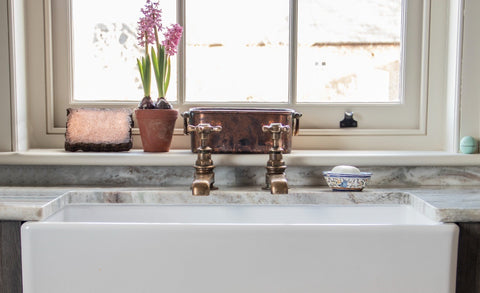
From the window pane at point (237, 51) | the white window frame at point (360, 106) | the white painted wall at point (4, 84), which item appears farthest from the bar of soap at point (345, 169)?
the white painted wall at point (4, 84)

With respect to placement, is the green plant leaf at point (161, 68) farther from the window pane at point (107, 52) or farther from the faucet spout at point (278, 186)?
the faucet spout at point (278, 186)

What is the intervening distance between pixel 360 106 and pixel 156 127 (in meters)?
0.63

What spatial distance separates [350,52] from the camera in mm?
1350

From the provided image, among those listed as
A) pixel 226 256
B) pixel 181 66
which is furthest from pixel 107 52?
pixel 226 256

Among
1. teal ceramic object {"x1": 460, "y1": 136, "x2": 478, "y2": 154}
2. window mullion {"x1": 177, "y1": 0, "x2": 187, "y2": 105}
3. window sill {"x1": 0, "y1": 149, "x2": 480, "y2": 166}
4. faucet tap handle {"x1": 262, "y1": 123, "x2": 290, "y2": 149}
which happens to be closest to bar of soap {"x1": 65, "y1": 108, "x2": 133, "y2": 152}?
window sill {"x1": 0, "y1": 149, "x2": 480, "y2": 166}

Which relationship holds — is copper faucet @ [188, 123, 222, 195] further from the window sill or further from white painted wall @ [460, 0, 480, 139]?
white painted wall @ [460, 0, 480, 139]

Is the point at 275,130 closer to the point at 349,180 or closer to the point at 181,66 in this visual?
the point at 349,180

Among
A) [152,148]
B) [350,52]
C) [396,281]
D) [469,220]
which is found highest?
[350,52]

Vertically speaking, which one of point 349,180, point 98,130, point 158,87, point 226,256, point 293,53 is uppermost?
point 293,53

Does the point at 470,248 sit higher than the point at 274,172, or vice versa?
the point at 274,172

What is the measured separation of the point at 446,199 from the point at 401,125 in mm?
427

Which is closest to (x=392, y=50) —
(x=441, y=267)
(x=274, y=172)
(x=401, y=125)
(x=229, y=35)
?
(x=401, y=125)

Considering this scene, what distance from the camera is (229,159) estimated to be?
1127 millimetres

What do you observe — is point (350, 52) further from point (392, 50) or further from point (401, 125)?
point (401, 125)
